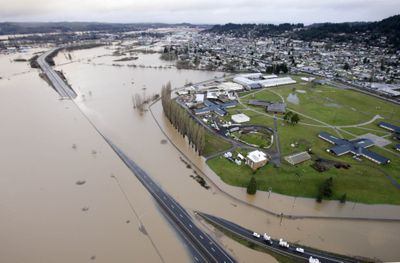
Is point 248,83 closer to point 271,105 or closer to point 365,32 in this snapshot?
point 271,105

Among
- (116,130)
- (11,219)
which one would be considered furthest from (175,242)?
(116,130)

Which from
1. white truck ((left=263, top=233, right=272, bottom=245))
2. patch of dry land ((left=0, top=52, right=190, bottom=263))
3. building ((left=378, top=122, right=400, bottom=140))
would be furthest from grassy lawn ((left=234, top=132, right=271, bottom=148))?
building ((left=378, top=122, right=400, bottom=140))

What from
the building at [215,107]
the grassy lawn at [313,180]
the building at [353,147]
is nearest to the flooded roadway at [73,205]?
the grassy lawn at [313,180]

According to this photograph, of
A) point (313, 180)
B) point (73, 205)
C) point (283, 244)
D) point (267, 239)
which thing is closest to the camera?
point (283, 244)

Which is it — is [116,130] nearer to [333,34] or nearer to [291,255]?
[291,255]

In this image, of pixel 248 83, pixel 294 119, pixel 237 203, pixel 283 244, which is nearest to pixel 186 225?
pixel 237 203

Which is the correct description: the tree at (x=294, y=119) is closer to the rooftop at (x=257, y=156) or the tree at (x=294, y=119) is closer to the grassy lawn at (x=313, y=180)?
the grassy lawn at (x=313, y=180)
